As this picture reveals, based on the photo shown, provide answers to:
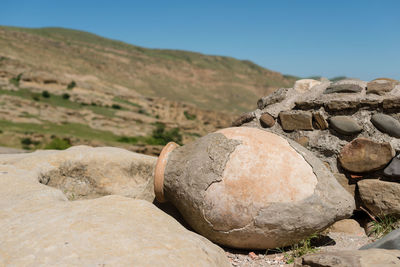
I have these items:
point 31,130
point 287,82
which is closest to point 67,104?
point 31,130

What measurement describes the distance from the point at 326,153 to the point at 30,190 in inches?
119

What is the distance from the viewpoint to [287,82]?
92938mm

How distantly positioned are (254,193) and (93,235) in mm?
1279

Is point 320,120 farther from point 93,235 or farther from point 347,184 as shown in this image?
point 93,235

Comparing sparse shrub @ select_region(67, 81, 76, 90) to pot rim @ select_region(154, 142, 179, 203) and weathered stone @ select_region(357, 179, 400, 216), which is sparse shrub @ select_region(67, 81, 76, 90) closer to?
pot rim @ select_region(154, 142, 179, 203)

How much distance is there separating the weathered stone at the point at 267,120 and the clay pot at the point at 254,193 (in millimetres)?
964

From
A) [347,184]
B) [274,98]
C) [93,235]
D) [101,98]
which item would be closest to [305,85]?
[274,98]

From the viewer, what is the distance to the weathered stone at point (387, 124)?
3420mm

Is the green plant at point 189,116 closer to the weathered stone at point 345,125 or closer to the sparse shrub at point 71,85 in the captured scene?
the sparse shrub at point 71,85

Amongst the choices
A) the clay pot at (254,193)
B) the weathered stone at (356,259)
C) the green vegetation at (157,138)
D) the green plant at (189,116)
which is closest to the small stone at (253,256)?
the clay pot at (254,193)

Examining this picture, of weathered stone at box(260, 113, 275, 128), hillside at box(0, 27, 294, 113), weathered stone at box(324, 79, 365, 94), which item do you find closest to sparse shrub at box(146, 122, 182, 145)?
hillside at box(0, 27, 294, 113)

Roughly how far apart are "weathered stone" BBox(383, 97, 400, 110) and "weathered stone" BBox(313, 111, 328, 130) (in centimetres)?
61

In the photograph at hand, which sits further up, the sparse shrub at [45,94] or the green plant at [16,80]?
the green plant at [16,80]

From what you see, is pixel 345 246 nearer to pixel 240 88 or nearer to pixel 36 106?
pixel 36 106
